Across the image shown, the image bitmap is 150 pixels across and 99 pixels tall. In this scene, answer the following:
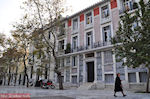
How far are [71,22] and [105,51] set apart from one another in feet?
28.6

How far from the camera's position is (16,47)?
75.9 feet

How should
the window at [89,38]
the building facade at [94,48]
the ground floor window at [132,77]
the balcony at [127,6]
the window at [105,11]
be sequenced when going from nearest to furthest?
the ground floor window at [132,77], the building facade at [94,48], the balcony at [127,6], the window at [105,11], the window at [89,38]

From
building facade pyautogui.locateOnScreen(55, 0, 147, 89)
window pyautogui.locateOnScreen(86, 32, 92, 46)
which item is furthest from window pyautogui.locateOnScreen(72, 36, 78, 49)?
window pyautogui.locateOnScreen(86, 32, 92, 46)

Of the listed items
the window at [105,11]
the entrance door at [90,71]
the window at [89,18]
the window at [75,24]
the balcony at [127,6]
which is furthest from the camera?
the window at [75,24]

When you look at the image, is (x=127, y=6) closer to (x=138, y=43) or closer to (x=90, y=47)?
(x=90, y=47)

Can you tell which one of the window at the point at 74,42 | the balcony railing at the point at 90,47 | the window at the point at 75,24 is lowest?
the balcony railing at the point at 90,47

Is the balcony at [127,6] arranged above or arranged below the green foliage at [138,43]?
above

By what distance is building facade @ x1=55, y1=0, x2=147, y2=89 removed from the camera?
608 inches

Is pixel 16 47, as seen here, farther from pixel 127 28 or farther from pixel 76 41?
pixel 127 28

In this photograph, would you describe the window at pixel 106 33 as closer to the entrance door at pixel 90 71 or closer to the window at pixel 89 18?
the window at pixel 89 18

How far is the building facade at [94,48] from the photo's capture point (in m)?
15.4

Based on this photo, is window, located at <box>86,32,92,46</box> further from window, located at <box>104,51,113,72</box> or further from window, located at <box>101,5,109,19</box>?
window, located at <box>104,51,113,72</box>

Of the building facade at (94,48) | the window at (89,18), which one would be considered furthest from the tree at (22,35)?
the window at (89,18)

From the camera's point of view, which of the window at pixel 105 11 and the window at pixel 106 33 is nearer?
the window at pixel 106 33
